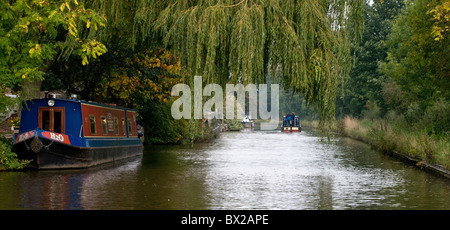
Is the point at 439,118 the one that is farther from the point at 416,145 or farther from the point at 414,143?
the point at 416,145

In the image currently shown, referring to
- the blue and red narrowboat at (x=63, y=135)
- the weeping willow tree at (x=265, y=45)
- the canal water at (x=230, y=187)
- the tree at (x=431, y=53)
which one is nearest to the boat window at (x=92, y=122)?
the blue and red narrowboat at (x=63, y=135)

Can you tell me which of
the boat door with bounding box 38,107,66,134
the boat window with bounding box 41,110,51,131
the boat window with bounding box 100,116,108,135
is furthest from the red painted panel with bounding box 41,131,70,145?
the boat window with bounding box 100,116,108,135

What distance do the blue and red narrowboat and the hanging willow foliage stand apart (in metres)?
8.49

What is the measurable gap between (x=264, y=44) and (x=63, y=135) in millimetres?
10502

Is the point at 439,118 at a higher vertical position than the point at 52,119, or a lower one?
lower

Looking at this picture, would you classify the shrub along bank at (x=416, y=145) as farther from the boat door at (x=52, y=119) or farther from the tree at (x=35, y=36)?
the boat door at (x=52, y=119)

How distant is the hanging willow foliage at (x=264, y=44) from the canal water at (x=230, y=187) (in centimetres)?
192

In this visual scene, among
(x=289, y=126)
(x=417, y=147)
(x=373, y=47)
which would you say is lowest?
(x=417, y=147)

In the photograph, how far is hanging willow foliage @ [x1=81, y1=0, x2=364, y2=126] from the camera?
1390cm

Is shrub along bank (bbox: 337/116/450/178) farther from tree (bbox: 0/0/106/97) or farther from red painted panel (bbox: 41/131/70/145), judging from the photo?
red painted panel (bbox: 41/131/70/145)

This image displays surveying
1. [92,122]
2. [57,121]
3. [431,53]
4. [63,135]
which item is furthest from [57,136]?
[431,53]

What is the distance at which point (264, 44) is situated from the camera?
47.0 feet

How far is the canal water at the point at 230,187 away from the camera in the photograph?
14.3 meters

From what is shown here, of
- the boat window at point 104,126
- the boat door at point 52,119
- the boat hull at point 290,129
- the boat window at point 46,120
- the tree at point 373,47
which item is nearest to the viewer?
the boat door at point 52,119
